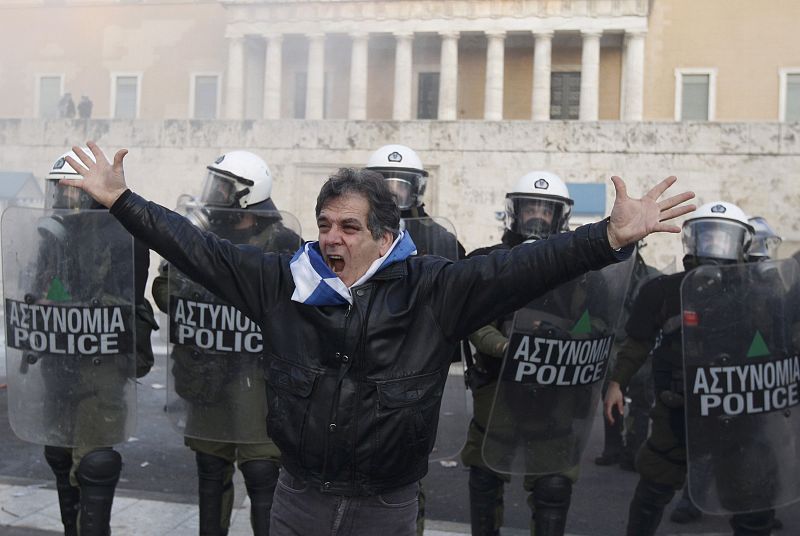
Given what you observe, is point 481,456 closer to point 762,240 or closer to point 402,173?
point 402,173

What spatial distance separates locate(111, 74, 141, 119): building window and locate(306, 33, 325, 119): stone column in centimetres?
820

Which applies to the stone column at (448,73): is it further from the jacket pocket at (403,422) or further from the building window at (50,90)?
the jacket pocket at (403,422)

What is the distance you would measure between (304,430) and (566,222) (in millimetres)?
2106

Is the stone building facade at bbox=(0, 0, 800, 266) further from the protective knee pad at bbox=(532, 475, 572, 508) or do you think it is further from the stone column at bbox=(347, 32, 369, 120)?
the protective knee pad at bbox=(532, 475, 572, 508)

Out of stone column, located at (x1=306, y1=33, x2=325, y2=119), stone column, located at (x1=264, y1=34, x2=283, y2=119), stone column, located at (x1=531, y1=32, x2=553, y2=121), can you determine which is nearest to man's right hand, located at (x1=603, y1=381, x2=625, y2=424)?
stone column, located at (x1=531, y1=32, x2=553, y2=121)

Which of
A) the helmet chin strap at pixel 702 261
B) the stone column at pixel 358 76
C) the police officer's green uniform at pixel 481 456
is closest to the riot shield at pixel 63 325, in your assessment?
the police officer's green uniform at pixel 481 456

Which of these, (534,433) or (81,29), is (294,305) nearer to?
(534,433)

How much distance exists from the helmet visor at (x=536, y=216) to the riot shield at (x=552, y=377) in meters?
0.45

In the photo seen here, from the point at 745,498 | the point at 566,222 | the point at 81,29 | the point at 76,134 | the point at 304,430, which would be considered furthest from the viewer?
the point at 81,29

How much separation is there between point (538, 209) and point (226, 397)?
156 cm

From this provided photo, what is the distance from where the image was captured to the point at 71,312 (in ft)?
10.9

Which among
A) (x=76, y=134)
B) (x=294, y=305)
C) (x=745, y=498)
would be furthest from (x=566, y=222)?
(x=76, y=134)

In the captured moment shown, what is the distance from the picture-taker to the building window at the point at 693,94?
108 feet

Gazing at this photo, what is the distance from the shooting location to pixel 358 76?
33.5 meters
